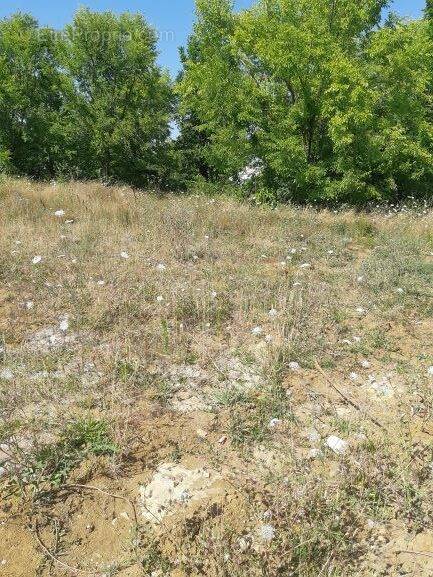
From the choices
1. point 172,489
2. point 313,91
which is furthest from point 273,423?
point 313,91

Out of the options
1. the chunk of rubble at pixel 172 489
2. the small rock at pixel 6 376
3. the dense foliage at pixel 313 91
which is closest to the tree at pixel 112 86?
the dense foliage at pixel 313 91

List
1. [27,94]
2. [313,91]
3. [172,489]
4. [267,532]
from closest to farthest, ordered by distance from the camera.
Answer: [267,532], [172,489], [313,91], [27,94]

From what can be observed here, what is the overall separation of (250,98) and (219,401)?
12022 millimetres

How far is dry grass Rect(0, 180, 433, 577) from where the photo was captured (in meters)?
2.74

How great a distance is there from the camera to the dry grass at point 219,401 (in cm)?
274

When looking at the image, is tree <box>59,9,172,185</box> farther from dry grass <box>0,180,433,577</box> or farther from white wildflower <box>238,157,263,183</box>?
dry grass <box>0,180,433,577</box>

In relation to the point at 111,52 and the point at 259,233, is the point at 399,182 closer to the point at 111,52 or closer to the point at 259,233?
the point at 259,233

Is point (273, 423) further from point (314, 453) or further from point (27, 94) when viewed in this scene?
point (27, 94)

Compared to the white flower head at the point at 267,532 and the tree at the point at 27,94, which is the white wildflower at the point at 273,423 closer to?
the white flower head at the point at 267,532

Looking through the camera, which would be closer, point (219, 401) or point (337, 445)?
point (337, 445)

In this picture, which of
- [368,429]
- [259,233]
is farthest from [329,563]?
[259,233]

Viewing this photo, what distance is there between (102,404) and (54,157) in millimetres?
19556

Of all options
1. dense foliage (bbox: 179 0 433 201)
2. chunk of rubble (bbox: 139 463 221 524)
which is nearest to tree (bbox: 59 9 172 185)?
dense foliage (bbox: 179 0 433 201)

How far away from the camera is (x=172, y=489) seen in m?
3.08
